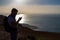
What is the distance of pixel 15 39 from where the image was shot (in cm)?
783

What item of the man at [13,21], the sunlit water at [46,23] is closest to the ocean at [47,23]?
the sunlit water at [46,23]

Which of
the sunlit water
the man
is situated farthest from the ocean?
the man

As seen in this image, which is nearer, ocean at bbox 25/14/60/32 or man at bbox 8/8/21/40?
man at bbox 8/8/21/40

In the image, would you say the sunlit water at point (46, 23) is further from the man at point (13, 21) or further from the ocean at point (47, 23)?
the man at point (13, 21)

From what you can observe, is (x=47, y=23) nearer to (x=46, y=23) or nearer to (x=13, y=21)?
(x=46, y=23)

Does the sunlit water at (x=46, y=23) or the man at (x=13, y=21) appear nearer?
the man at (x=13, y=21)

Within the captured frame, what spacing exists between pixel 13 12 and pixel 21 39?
378 cm

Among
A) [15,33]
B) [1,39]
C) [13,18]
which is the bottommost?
[1,39]

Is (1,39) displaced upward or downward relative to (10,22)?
downward

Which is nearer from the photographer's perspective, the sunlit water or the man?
the man

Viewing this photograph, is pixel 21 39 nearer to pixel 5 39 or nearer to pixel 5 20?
pixel 5 39

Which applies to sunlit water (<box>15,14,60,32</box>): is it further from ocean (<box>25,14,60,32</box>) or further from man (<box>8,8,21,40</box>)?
man (<box>8,8,21,40</box>)

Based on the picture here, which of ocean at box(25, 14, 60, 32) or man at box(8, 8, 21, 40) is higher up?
man at box(8, 8, 21, 40)

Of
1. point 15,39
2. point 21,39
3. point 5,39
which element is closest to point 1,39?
point 5,39
